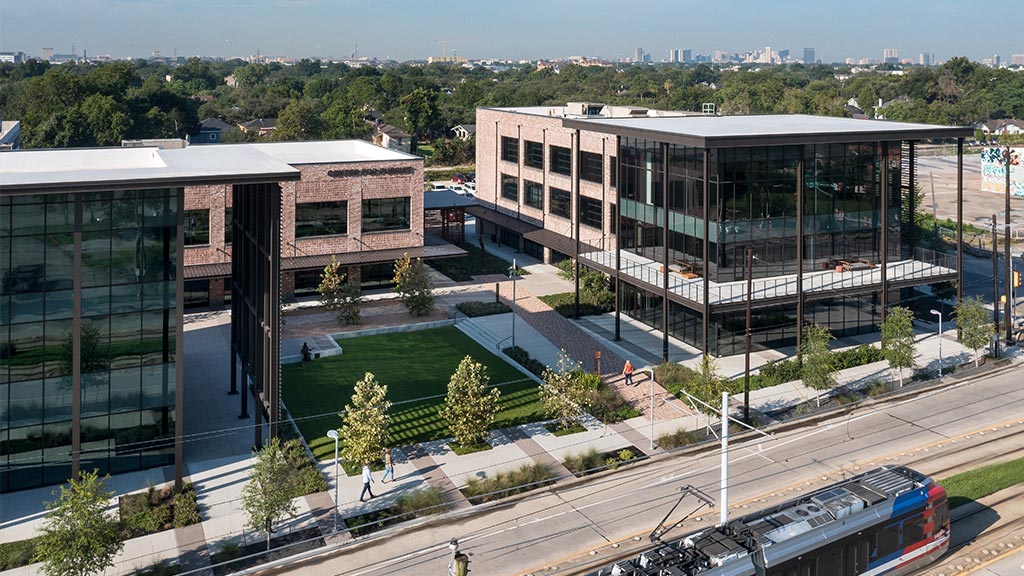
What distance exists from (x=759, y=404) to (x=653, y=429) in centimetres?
592

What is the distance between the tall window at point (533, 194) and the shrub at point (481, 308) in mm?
15310

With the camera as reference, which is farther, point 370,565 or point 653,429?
point 653,429

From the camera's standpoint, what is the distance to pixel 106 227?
1230 inches

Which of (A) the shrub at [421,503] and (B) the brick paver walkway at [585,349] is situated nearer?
(A) the shrub at [421,503]

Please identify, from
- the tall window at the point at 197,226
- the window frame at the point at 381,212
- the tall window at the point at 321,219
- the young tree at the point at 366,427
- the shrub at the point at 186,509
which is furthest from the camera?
the window frame at the point at 381,212

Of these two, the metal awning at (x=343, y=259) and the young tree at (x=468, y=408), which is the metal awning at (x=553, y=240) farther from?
the young tree at (x=468, y=408)

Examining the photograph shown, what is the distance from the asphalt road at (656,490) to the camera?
28016 millimetres

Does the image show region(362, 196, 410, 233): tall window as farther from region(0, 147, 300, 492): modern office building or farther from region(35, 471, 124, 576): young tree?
region(35, 471, 124, 576): young tree

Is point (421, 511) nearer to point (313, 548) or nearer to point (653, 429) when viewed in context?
point (313, 548)

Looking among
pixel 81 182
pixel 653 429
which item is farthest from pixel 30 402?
pixel 653 429

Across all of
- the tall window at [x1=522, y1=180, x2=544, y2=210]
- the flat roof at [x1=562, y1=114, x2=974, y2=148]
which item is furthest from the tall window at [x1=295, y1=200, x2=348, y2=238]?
the tall window at [x1=522, y1=180, x2=544, y2=210]

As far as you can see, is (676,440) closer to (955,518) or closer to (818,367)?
(818,367)

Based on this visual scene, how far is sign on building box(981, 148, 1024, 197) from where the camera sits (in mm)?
107938

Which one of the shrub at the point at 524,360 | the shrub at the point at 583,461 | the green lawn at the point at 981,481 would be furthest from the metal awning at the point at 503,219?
the green lawn at the point at 981,481
